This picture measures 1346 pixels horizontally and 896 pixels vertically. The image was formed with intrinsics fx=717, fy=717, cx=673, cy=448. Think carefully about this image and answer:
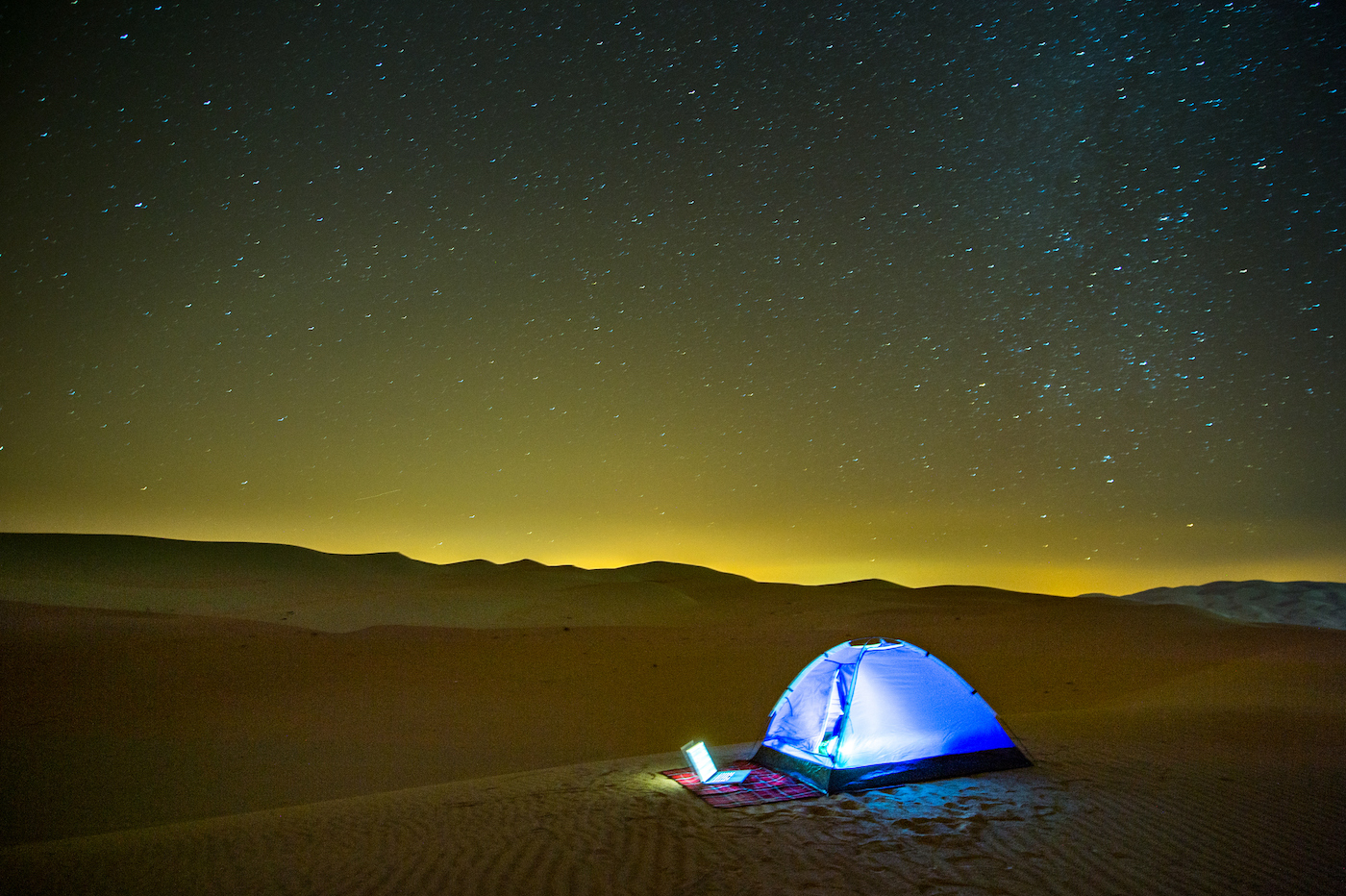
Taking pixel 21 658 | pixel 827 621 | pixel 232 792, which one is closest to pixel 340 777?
pixel 232 792

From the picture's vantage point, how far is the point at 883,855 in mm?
6113

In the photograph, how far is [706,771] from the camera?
28.4 feet

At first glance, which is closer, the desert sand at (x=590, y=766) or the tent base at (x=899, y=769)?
the desert sand at (x=590, y=766)

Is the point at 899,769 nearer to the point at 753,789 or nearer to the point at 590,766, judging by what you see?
the point at 753,789

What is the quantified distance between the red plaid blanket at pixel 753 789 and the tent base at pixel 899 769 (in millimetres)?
143

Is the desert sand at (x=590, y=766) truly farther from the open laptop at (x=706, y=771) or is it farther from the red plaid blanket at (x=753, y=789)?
the open laptop at (x=706, y=771)

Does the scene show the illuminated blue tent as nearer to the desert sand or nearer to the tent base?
the tent base

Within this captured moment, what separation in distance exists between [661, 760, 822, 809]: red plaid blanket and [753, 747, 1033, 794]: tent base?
14 centimetres

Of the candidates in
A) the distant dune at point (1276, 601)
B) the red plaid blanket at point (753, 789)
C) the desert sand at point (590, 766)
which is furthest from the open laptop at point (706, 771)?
the distant dune at point (1276, 601)

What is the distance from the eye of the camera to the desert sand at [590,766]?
596 cm

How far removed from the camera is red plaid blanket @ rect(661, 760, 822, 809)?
7.89 m

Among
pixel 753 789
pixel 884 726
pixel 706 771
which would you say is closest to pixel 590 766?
pixel 706 771

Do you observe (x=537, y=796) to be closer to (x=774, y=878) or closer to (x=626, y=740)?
(x=774, y=878)

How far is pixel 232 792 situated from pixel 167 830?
2.54 meters
